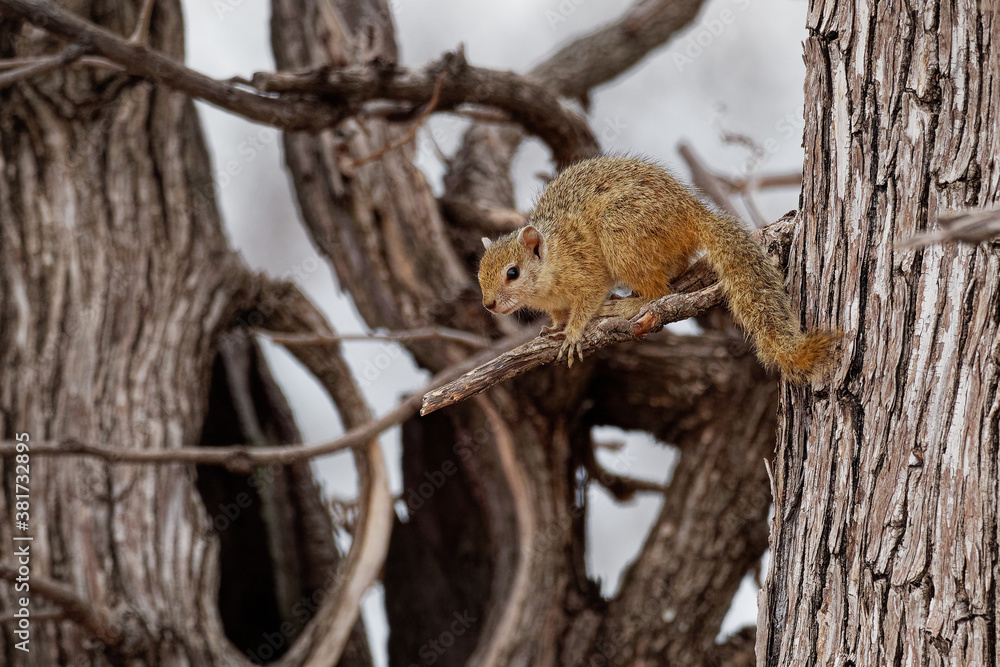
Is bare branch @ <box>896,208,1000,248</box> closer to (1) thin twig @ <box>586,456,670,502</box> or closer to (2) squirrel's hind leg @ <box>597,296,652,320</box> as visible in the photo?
(2) squirrel's hind leg @ <box>597,296,652,320</box>

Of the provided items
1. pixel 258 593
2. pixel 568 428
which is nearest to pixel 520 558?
pixel 568 428

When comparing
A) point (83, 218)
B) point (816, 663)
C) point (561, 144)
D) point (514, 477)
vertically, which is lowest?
point (816, 663)

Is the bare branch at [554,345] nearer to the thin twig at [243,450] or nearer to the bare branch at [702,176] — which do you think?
the thin twig at [243,450]

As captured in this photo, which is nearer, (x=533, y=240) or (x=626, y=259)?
(x=626, y=259)

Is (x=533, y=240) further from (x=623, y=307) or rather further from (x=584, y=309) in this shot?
(x=623, y=307)

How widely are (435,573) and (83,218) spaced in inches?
103

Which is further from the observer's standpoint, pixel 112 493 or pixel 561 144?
pixel 561 144

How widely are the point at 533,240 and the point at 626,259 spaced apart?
19.4 inches

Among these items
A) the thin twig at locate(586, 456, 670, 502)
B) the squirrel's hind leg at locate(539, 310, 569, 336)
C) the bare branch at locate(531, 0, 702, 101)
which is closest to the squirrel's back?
the squirrel's hind leg at locate(539, 310, 569, 336)

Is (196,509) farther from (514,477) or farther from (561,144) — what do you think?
(561,144)

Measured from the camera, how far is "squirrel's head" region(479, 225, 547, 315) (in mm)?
3072

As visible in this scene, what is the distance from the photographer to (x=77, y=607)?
10.5 ft

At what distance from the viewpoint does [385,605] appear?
5.17m

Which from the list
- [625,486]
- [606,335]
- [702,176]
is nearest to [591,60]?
[702,176]
